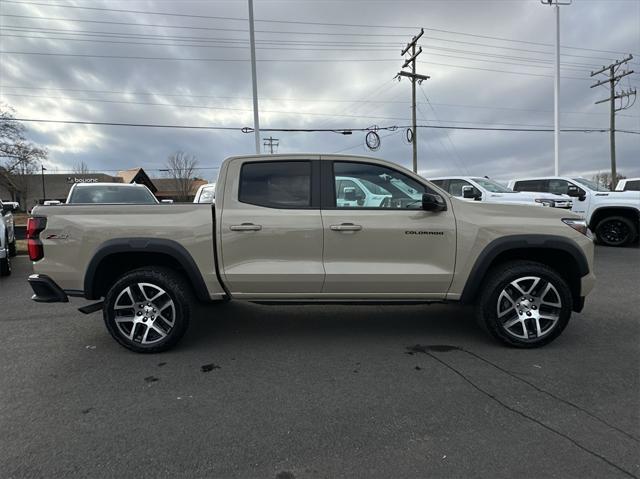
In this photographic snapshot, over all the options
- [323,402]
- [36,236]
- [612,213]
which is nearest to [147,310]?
[36,236]

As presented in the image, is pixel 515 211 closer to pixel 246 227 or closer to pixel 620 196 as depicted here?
pixel 246 227

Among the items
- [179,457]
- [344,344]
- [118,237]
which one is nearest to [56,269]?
[118,237]

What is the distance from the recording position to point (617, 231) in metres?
11.7

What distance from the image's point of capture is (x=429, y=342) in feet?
14.3

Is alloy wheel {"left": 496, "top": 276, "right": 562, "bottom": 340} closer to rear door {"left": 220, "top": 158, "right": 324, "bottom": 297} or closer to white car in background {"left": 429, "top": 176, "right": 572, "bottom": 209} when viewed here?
rear door {"left": 220, "top": 158, "right": 324, "bottom": 297}

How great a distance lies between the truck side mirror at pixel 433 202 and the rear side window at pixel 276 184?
109 centimetres

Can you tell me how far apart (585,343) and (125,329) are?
4.56m

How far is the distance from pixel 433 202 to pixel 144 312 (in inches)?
115

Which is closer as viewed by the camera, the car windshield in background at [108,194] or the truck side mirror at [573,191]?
the car windshield in background at [108,194]

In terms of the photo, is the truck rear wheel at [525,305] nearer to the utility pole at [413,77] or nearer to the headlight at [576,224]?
the headlight at [576,224]

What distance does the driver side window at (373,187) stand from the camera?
4.16 meters

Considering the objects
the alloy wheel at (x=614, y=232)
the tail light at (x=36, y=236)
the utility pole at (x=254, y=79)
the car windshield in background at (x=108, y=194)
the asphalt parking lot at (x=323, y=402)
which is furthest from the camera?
the utility pole at (x=254, y=79)

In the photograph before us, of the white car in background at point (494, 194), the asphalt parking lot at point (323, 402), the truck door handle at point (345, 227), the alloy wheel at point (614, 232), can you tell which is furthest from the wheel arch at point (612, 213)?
the truck door handle at point (345, 227)

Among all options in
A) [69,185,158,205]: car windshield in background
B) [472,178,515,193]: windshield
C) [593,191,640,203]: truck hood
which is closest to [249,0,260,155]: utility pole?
[69,185,158,205]: car windshield in background
